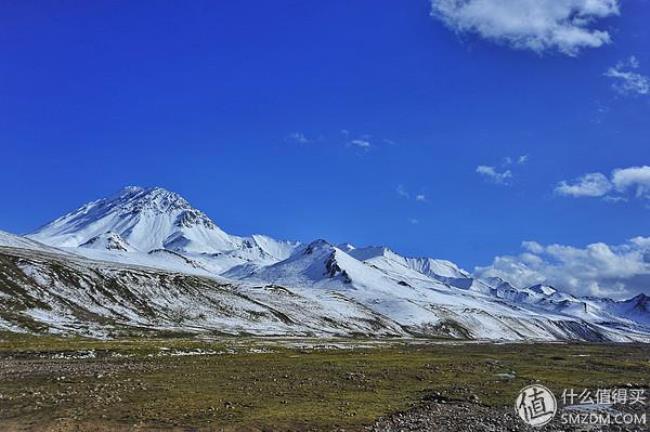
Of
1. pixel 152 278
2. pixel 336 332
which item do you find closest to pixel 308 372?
pixel 336 332

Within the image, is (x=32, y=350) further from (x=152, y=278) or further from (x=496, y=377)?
(x=152, y=278)

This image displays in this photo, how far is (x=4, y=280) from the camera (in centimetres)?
14975

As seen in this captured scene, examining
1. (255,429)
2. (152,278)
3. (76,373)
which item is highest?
(152,278)

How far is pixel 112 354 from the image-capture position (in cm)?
7112

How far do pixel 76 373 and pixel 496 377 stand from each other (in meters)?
38.2

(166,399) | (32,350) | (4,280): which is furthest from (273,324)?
(166,399)

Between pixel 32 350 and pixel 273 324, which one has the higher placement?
pixel 273 324

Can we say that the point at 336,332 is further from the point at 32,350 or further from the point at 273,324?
the point at 32,350

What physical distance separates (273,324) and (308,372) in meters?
135

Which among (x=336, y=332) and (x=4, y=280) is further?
(x=336, y=332)

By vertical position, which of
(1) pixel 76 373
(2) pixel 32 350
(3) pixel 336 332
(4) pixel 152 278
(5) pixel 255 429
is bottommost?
(5) pixel 255 429

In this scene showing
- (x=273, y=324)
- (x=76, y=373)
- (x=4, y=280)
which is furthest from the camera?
(x=273, y=324)

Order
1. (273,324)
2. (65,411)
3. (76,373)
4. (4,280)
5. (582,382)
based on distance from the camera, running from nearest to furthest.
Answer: (65,411) → (76,373) → (582,382) → (4,280) → (273,324)

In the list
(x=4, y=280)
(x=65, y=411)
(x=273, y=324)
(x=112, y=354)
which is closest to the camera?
(x=65, y=411)
